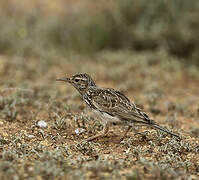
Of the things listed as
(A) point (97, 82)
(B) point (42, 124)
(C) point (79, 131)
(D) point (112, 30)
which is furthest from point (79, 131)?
(D) point (112, 30)

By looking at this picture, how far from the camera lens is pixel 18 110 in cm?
633

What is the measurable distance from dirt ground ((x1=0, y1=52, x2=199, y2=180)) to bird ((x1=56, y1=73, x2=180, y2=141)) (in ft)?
0.74

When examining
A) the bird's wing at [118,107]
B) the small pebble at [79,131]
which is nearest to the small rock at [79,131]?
the small pebble at [79,131]

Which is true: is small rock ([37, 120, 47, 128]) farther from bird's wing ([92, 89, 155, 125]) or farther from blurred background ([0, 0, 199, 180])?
bird's wing ([92, 89, 155, 125])

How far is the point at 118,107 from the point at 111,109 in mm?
94

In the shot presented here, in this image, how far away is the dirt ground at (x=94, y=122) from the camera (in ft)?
13.4

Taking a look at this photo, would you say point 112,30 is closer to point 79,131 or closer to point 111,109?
point 79,131

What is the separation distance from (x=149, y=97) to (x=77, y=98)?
1292 mm

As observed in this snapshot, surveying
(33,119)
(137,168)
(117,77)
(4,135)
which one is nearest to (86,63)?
(117,77)

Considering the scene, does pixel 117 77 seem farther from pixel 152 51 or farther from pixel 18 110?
pixel 18 110

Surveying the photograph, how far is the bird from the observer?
202 inches

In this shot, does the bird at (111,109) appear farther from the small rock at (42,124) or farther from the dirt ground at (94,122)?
the small rock at (42,124)

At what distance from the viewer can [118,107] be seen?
5289mm

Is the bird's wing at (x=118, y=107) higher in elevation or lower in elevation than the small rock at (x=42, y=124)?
higher
